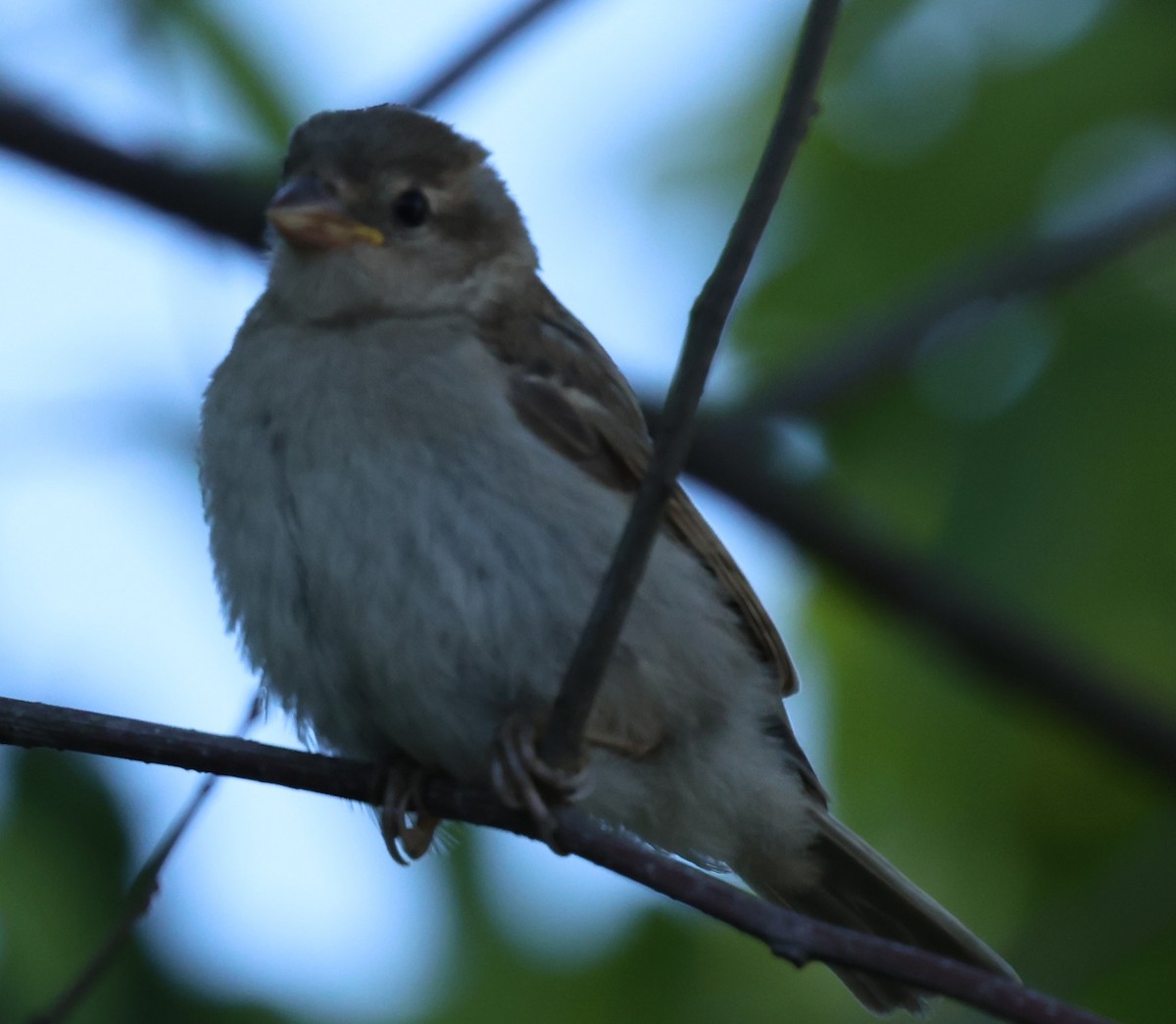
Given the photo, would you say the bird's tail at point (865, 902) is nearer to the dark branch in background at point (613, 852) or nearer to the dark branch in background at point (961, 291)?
the dark branch in background at point (613, 852)

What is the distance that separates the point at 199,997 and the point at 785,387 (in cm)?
263

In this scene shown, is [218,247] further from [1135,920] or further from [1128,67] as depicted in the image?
[1135,920]

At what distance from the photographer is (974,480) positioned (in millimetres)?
5625

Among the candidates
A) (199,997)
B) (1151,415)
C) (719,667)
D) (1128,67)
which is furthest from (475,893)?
(1128,67)

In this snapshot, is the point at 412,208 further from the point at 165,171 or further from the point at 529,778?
the point at 529,778

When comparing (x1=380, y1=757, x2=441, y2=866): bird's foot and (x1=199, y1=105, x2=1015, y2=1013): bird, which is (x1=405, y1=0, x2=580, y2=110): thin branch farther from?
(x1=380, y1=757, x2=441, y2=866): bird's foot

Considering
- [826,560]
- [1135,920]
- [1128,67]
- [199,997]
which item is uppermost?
[1128,67]

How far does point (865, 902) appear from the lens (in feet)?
16.3

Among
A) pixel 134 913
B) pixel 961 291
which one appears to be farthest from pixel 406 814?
pixel 961 291

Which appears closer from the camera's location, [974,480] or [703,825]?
[703,825]

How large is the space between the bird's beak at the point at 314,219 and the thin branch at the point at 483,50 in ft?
2.82

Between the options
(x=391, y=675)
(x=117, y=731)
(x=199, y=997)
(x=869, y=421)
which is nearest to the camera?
(x=117, y=731)

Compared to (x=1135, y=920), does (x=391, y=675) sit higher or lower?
higher

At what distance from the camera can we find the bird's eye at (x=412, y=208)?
15.7ft
